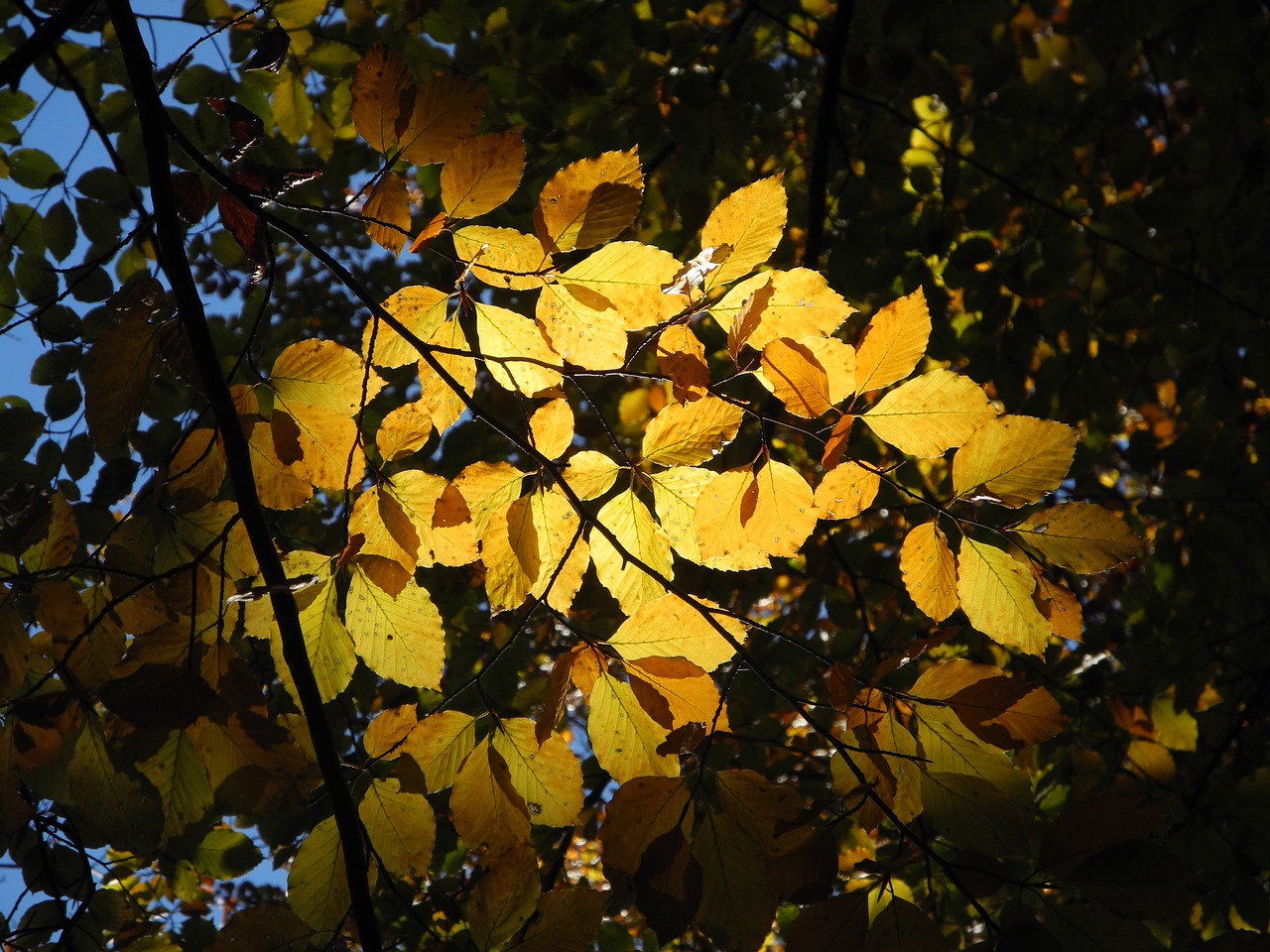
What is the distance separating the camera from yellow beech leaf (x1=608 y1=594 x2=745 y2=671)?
0.67m

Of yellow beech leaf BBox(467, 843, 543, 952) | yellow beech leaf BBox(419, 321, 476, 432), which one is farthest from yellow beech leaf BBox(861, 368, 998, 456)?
yellow beech leaf BBox(467, 843, 543, 952)

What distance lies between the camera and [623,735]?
0.69m

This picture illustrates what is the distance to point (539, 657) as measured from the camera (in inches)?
109

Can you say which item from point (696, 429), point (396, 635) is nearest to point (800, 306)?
point (696, 429)

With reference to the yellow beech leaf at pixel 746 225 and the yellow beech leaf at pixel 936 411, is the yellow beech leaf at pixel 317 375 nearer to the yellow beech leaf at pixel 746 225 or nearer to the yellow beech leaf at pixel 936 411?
the yellow beech leaf at pixel 746 225

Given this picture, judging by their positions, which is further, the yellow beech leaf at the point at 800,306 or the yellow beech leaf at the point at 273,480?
the yellow beech leaf at the point at 273,480

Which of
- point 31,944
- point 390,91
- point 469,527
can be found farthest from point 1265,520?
point 31,944

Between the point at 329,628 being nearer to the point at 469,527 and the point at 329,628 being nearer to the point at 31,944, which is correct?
the point at 469,527

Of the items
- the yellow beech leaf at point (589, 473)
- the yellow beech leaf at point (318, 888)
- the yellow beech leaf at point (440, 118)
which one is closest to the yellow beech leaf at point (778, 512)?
the yellow beech leaf at point (589, 473)

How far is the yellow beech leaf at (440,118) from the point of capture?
2.14 feet

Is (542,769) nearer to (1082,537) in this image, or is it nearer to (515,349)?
(515,349)

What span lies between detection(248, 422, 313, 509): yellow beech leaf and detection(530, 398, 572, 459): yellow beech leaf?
23cm

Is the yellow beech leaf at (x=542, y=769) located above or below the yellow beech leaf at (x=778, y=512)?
below

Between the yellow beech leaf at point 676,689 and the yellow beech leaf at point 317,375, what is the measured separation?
36 centimetres
